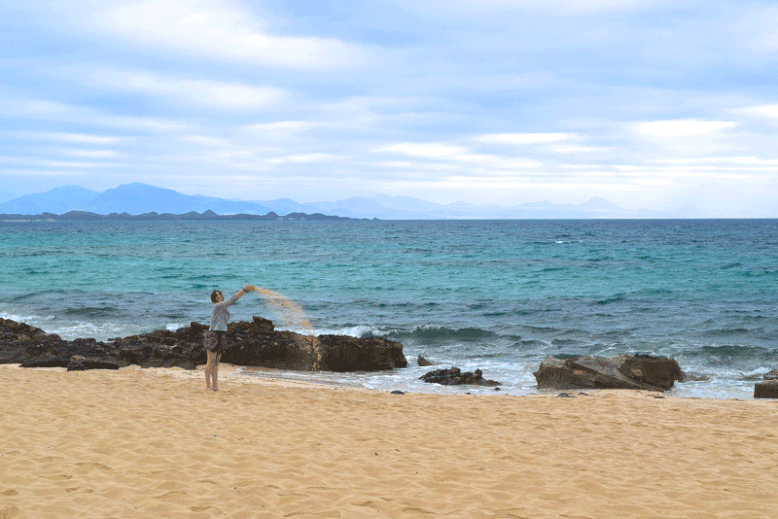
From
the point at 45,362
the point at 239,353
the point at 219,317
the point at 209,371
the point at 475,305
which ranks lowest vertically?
the point at 239,353

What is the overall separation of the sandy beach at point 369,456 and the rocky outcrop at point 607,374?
1.86 meters

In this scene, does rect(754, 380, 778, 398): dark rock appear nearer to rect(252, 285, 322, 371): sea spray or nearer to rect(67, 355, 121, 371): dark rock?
rect(252, 285, 322, 371): sea spray

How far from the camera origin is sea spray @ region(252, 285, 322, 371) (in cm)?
1576

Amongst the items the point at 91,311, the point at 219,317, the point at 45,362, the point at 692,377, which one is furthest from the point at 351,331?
the point at 91,311

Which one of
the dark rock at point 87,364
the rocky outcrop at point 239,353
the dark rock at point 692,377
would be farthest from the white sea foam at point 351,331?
the dark rock at point 692,377

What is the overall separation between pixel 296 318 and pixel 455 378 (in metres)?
11.5

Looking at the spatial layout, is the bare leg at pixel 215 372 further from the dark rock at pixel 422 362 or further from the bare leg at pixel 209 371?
the dark rock at pixel 422 362

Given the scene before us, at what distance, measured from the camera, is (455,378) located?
13.9 m

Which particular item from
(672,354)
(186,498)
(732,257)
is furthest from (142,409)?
(732,257)

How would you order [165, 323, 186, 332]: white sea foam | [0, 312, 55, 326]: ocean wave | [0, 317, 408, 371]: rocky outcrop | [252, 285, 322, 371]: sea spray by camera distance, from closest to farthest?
[0, 317, 408, 371]: rocky outcrop
[252, 285, 322, 371]: sea spray
[165, 323, 186, 332]: white sea foam
[0, 312, 55, 326]: ocean wave

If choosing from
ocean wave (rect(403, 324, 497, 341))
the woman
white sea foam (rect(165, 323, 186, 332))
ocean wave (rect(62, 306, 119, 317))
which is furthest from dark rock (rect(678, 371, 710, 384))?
ocean wave (rect(62, 306, 119, 317))

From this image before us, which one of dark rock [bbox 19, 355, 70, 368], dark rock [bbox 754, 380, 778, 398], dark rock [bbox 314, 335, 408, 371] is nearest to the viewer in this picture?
dark rock [bbox 754, 380, 778, 398]

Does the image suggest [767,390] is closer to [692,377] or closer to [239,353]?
[692,377]

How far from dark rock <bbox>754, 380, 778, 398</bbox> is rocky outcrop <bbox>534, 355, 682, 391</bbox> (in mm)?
1703
